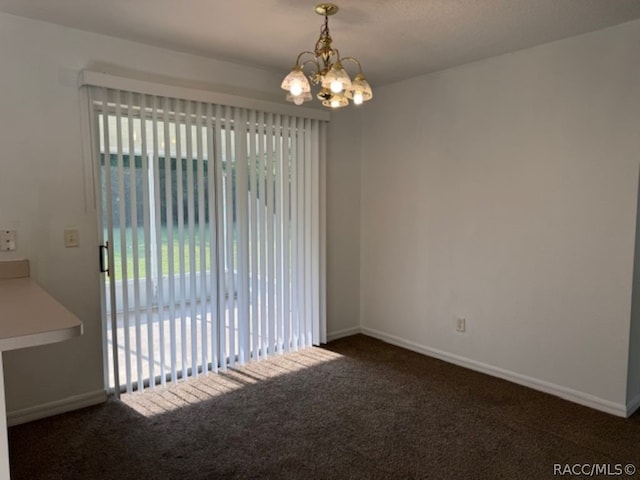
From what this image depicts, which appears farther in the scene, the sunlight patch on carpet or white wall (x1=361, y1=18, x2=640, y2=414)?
the sunlight patch on carpet

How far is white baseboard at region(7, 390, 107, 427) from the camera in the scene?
2.76 meters

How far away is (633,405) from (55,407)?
3.74m

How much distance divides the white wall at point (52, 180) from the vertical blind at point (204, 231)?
0.44 ft

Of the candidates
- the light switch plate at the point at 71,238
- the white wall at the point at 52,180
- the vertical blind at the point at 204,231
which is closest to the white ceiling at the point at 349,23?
the white wall at the point at 52,180

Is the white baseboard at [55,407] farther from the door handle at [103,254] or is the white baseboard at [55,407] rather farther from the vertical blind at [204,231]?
the door handle at [103,254]

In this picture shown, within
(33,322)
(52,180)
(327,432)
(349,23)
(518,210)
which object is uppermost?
(349,23)

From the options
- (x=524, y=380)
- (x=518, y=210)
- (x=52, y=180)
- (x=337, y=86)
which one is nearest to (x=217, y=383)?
(x=52, y=180)

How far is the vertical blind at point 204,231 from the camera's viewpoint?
3.04 meters

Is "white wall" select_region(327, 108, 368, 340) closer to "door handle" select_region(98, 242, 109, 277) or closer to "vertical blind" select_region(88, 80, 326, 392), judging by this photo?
"vertical blind" select_region(88, 80, 326, 392)

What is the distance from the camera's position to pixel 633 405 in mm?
2955

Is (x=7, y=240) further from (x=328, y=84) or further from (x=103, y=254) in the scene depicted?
(x=328, y=84)

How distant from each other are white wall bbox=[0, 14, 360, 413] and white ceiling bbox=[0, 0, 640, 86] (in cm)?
15

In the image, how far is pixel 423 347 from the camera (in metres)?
4.04

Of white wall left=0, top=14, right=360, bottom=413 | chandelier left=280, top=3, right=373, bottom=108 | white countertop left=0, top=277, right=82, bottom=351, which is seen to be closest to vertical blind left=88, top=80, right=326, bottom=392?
white wall left=0, top=14, right=360, bottom=413
